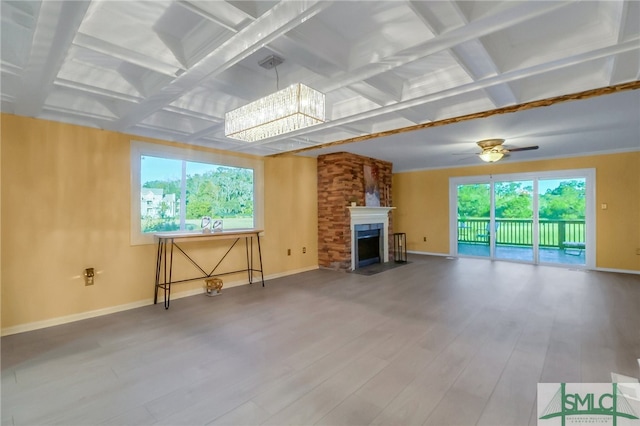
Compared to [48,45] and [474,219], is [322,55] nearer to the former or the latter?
[48,45]

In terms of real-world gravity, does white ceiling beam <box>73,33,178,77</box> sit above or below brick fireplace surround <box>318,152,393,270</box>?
above

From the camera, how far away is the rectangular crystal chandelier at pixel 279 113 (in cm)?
218

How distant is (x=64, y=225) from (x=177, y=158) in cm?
158

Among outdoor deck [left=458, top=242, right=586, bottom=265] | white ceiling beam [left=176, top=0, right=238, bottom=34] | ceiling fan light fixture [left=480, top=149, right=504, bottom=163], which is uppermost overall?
white ceiling beam [left=176, top=0, right=238, bottom=34]

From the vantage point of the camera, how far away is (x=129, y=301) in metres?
3.74

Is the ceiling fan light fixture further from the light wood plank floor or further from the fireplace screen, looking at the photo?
the fireplace screen

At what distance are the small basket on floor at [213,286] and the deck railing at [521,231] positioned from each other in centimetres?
616

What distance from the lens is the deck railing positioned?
6.23 metres

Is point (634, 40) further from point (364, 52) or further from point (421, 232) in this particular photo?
point (421, 232)

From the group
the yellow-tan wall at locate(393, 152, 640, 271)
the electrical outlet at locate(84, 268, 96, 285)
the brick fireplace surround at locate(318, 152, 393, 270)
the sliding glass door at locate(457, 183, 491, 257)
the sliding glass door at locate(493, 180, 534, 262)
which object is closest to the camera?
the electrical outlet at locate(84, 268, 96, 285)

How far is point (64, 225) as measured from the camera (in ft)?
10.7

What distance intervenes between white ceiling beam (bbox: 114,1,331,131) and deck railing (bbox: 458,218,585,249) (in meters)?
7.12

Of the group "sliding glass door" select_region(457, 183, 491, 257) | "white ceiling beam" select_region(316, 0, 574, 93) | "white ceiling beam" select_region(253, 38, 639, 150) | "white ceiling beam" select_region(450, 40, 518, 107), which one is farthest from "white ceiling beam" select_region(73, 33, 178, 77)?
"sliding glass door" select_region(457, 183, 491, 257)

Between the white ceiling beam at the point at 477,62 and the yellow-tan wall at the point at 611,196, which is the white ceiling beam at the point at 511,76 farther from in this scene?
the yellow-tan wall at the point at 611,196
